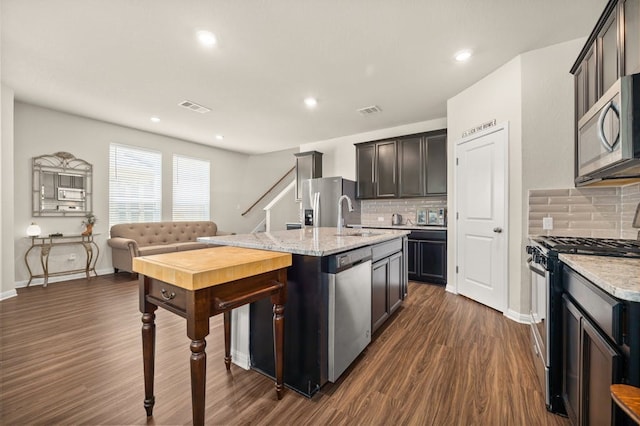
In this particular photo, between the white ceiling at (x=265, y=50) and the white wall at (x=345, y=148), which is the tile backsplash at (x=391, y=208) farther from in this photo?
the white ceiling at (x=265, y=50)

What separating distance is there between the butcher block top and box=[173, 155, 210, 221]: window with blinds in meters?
5.12

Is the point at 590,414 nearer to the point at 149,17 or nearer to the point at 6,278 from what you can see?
the point at 149,17

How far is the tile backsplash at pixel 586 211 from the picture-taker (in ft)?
7.43

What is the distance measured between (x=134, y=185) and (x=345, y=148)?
4446mm

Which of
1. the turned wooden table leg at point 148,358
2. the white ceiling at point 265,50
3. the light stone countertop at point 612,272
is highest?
the white ceiling at point 265,50

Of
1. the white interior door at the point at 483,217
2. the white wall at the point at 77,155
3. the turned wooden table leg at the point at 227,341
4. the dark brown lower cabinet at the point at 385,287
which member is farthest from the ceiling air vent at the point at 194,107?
the white interior door at the point at 483,217

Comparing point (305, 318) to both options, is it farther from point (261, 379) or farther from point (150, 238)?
point (150, 238)

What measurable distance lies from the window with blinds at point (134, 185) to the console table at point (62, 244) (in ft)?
1.76

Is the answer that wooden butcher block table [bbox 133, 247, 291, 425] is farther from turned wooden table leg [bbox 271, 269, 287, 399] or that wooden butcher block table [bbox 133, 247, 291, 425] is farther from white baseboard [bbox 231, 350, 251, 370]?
white baseboard [bbox 231, 350, 251, 370]

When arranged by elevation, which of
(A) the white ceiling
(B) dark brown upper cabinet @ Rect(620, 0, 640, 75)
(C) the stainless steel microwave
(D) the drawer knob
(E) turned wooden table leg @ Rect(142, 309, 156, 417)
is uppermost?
(A) the white ceiling

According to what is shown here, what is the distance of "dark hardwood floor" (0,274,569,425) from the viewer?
4.81 feet

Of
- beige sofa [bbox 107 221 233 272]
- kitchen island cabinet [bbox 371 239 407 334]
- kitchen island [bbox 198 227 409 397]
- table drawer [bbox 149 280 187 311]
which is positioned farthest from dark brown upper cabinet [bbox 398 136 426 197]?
table drawer [bbox 149 280 187 311]

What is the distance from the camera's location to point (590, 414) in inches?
40.9

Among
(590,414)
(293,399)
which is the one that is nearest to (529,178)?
(590,414)
